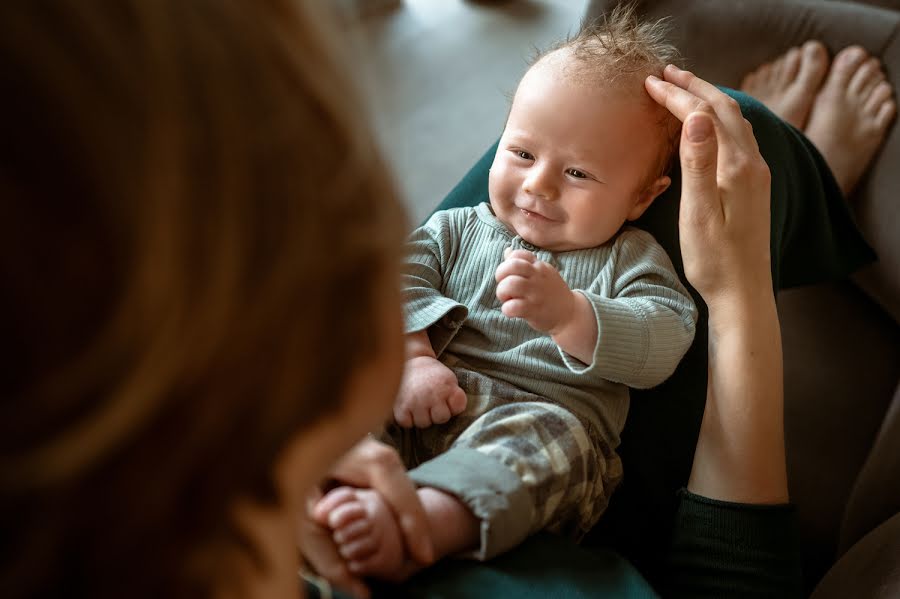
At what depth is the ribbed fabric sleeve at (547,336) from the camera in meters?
0.97

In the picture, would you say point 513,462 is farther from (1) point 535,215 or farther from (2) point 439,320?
(1) point 535,215

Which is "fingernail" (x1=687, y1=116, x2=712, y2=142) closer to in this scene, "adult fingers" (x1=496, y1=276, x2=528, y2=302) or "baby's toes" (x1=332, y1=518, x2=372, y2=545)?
"adult fingers" (x1=496, y1=276, x2=528, y2=302)

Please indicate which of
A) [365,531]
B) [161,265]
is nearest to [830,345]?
[365,531]

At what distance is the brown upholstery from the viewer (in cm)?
139

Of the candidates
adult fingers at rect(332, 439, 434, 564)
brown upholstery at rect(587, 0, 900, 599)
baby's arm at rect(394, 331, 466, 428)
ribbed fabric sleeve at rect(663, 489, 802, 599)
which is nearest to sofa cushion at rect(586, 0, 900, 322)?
brown upholstery at rect(587, 0, 900, 599)

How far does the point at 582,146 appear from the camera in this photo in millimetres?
1060

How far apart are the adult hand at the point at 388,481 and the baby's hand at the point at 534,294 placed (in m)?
0.24

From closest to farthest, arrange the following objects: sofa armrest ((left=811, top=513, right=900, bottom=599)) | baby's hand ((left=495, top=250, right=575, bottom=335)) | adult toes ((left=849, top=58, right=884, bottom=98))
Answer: sofa armrest ((left=811, top=513, right=900, bottom=599)) < baby's hand ((left=495, top=250, right=575, bottom=335)) < adult toes ((left=849, top=58, right=884, bottom=98))

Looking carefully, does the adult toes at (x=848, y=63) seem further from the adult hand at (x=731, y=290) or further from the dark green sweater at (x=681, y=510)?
the adult hand at (x=731, y=290)

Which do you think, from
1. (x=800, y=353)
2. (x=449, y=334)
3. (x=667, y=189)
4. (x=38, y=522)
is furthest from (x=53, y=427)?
(x=800, y=353)

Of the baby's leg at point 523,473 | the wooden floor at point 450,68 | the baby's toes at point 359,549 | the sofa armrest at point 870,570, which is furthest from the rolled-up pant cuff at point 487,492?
the wooden floor at point 450,68

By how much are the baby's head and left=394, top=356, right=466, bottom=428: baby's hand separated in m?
0.26

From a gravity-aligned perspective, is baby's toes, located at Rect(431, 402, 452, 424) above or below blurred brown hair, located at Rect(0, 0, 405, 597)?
below

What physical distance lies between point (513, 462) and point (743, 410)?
11.7 inches
